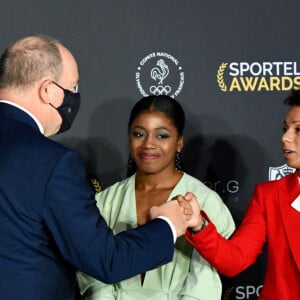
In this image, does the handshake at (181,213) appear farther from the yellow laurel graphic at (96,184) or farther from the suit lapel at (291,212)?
the yellow laurel graphic at (96,184)

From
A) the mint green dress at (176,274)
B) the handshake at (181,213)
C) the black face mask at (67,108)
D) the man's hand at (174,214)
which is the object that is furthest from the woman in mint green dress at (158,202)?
the black face mask at (67,108)

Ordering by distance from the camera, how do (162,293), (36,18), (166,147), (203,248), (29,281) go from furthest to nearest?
(36,18), (166,147), (162,293), (203,248), (29,281)

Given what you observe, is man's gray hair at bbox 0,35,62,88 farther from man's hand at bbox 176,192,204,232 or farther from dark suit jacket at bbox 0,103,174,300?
man's hand at bbox 176,192,204,232

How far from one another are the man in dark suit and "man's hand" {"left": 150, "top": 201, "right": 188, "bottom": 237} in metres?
0.08

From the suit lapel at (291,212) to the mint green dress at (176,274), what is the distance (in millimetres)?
260

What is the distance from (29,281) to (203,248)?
0.57m

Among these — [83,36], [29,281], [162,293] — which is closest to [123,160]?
[83,36]

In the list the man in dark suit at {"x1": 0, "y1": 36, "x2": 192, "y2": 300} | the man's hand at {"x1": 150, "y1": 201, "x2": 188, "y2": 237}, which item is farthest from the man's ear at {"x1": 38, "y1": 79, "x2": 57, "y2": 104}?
the man's hand at {"x1": 150, "y1": 201, "x2": 188, "y2": 237}

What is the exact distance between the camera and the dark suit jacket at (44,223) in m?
1.65

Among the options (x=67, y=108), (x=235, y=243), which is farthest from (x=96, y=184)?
(x=67, y=108)

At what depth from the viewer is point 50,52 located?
1778 mm

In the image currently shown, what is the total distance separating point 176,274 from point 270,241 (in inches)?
13.4

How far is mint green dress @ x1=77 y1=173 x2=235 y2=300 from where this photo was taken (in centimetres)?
222

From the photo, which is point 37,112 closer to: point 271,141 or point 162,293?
point 162,293
